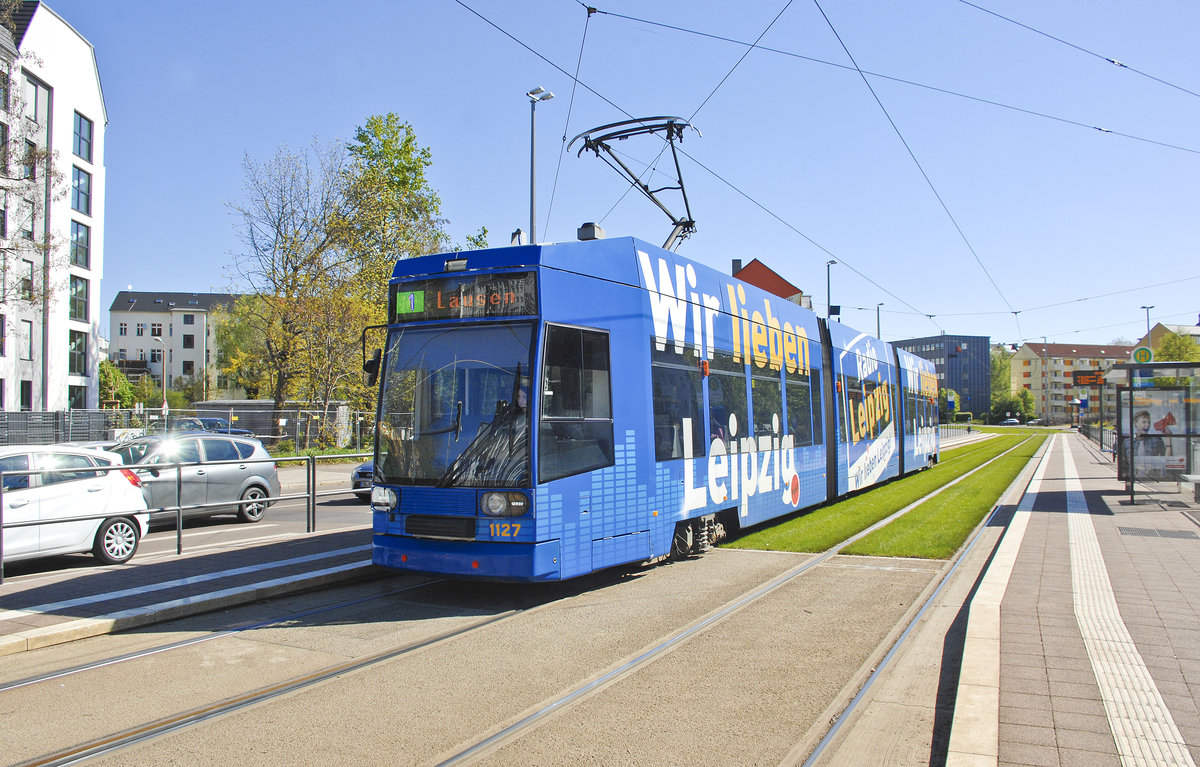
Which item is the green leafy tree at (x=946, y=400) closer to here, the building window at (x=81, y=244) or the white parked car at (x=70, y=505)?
the white parked car at (x=70, y=505)

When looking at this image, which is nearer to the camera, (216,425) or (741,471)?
(741,471)

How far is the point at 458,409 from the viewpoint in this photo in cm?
741

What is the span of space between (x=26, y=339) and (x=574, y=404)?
126 feet

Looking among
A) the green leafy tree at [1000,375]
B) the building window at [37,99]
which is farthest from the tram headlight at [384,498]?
the green leafy tree at [1000,375]

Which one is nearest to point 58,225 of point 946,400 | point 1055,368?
point 946,400

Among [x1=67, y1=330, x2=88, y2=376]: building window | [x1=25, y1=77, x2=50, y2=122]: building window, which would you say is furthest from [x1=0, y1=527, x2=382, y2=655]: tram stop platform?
[x1=67, y1=330, x2=88, y2=376]: building window

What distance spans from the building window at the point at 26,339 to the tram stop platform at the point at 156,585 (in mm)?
31345

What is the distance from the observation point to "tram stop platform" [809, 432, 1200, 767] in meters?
4.05

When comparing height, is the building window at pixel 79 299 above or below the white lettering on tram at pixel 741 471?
above

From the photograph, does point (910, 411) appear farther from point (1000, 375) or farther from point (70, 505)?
point (1000, 375)

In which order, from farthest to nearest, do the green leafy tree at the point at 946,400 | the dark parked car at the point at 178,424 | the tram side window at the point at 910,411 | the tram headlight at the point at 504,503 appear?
1. the green leafy tree at the point at 946,400
2. the dark parked car at the point at 178,424
3. the tram side window at the point at 910,411
4. the tram headlight at the point at 504,503

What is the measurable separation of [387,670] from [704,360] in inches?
217

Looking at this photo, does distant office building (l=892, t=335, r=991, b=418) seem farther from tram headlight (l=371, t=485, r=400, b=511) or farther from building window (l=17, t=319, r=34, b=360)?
tram headlight (l=371, t=485, r=400, b=511)

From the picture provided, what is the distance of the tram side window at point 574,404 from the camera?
7.27 meters
